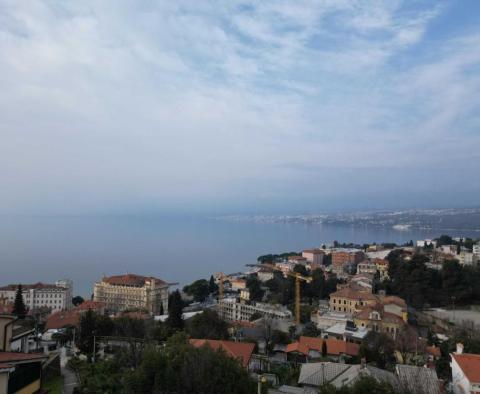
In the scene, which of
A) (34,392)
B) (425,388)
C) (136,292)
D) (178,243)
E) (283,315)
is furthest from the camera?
(178,243)

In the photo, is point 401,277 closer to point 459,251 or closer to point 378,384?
point 459,251

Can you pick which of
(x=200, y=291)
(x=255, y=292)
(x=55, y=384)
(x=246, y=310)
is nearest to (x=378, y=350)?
(x=55, y=384)

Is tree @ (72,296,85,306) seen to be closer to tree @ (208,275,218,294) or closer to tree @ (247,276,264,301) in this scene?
tree @ (208,275,218,294)

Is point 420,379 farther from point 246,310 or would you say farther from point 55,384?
point 246,310

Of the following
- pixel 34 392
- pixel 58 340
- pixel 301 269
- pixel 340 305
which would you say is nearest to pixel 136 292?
pixel 301 269

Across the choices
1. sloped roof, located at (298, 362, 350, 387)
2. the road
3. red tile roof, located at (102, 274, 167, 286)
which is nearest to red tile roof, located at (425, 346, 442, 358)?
sloped roof, located at (298, 362, 350, 387)

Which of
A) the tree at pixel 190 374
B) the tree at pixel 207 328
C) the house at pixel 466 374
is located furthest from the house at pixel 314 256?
the tree at pixel 190 374
